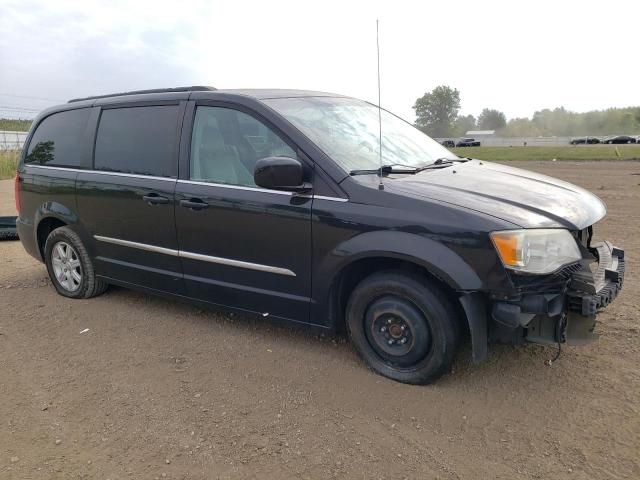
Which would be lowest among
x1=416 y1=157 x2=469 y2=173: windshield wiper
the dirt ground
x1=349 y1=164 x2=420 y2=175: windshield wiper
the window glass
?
the dirt ground

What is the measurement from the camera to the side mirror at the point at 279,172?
3348mm

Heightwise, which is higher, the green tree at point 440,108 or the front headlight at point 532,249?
the green tree at point 440,108

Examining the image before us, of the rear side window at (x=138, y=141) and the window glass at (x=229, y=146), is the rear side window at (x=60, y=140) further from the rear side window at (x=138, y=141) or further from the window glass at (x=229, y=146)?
the window glass at (x=229, y=146)

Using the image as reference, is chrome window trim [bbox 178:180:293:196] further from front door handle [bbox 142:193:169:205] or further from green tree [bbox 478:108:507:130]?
green tree [bbox 478:108:507:130]

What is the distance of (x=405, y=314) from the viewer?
10.8 ft

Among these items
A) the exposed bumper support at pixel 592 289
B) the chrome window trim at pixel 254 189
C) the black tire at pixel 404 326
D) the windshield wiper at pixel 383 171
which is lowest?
the black tire at pixel 404 326

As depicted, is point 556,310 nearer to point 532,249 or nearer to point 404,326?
point 532,249

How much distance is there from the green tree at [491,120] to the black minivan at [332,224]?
100932 millimetres

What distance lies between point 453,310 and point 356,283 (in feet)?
2.27

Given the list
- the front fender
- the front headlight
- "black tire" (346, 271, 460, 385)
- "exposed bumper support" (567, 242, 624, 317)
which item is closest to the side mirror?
the front fender

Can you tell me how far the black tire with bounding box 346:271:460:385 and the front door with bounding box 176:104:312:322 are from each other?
1.34 feet

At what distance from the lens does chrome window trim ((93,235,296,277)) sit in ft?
12.1

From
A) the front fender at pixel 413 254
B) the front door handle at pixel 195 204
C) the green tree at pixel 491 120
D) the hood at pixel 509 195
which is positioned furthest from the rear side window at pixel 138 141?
the green tree at pixel 491 120

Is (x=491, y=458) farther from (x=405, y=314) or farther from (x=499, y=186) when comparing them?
(x=499, y=186)
